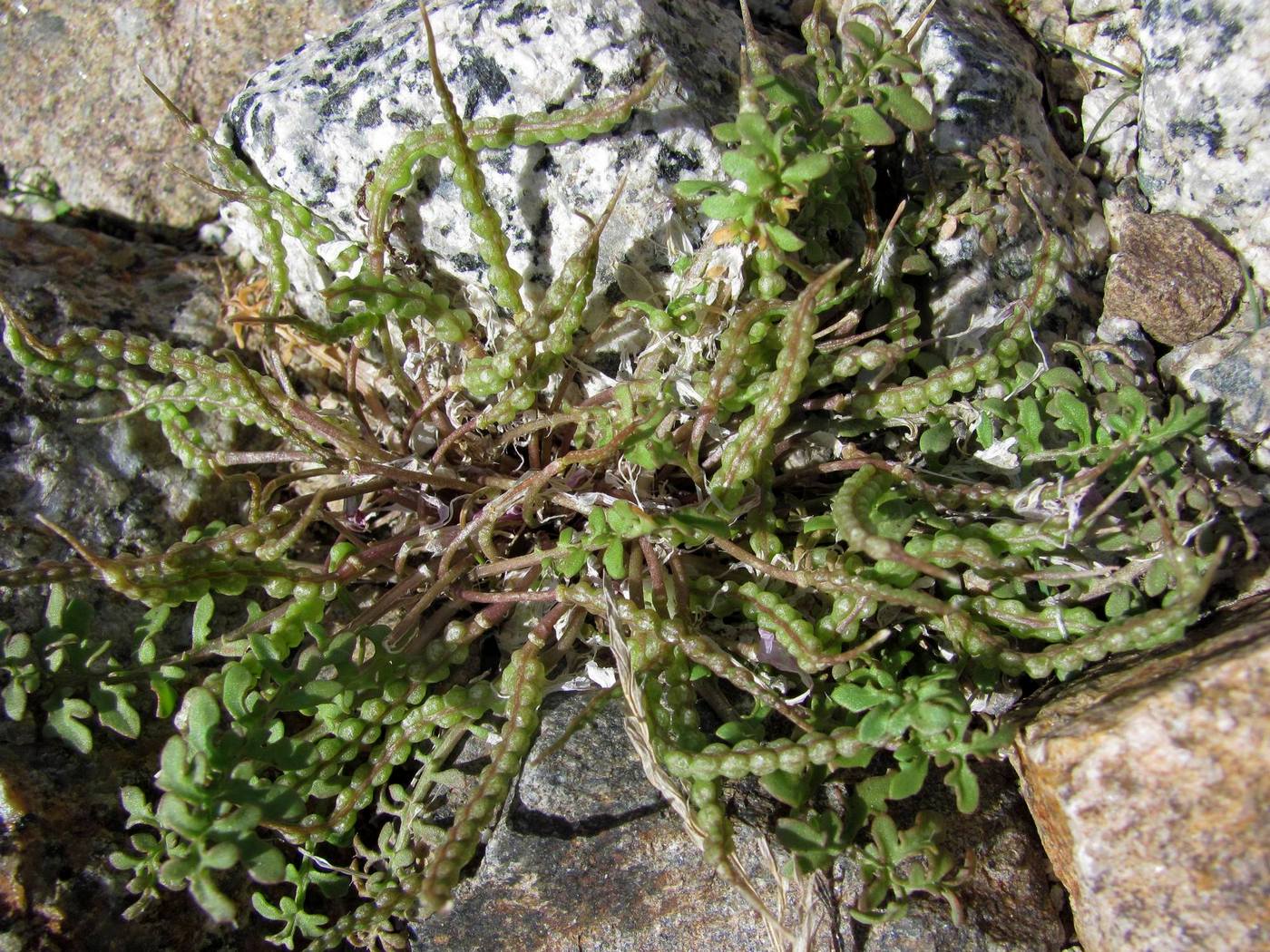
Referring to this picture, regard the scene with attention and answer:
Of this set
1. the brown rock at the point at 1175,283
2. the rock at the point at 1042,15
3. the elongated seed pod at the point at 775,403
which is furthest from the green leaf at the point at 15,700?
the rock at the point at 1042,15

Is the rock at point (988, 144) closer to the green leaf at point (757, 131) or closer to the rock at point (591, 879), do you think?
the green leaf at point (757, 131)

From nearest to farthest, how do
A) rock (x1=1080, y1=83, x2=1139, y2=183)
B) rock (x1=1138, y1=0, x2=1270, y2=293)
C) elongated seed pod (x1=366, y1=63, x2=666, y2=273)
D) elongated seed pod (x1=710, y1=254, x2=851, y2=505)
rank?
elongated seed pod (x1=710, y1=254, x2=851, y2=505) → elongated seed pod (x1=366, y1=63, x2=666, y2=273) → rock (x1=1138, y1=0, x2=1270, y2=293) → rock (x1=1080, y1=83, x2=1139, y2=183)

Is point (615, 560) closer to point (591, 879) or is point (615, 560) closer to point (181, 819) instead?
point (591, 879)

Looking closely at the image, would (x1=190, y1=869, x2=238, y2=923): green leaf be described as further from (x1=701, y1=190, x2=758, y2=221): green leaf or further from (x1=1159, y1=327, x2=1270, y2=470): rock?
(x1=1159, y1=327, x2=1270, y2=470): rock

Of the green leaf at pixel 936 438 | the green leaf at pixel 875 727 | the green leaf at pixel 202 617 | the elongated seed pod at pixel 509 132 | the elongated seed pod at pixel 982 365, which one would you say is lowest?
the green leaf at pixel 875 727

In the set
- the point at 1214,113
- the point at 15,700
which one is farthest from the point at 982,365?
the point at 15,700

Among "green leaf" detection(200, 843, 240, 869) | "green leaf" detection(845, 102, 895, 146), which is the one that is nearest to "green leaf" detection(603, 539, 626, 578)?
"green leaf" detection(200, 843, 240, 869)
